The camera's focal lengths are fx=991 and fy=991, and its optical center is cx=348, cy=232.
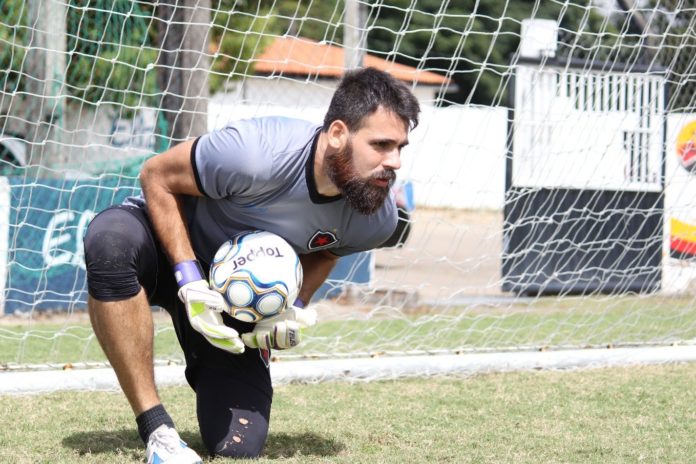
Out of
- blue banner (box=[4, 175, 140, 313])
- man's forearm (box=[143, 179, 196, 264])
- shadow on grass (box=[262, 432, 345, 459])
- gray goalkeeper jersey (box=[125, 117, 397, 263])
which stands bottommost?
blue banner (box=[4, 175, 140, 313])

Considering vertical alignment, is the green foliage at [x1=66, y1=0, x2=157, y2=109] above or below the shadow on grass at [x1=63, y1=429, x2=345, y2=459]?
above

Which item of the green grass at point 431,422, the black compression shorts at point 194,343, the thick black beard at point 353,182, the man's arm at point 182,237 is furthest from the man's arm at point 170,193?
the green grass at point 431,422

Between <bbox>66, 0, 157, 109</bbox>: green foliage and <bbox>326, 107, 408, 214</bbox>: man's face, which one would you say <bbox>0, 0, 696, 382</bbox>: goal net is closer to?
<bbox>66, 0, 157, 109</bbox>: green foliage

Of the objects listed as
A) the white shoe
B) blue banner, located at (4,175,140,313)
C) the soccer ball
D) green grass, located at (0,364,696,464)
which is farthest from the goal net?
the white shoe

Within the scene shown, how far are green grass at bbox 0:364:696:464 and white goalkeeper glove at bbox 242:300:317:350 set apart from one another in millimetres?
413

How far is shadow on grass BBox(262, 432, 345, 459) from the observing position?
12.0 ft

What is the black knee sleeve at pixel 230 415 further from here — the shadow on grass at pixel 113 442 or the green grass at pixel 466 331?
the green grass at pixel 466 331

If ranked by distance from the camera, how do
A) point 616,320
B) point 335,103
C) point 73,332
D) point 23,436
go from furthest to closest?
point 616,320, point 73,332, point 23,436, point 335,103

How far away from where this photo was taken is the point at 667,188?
762 centimetres

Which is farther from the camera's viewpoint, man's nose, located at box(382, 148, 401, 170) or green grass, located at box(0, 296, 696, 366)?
green grass, located at box(0, 296, 696, 366)

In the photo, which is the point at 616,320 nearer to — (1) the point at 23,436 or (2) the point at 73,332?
(2) the point at 73,332

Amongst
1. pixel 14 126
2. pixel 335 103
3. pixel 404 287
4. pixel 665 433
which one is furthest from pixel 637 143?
pixel 14 126

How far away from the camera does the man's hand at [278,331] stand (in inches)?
139

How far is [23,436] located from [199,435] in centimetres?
68
